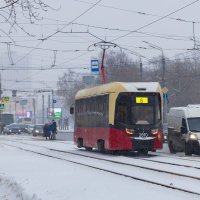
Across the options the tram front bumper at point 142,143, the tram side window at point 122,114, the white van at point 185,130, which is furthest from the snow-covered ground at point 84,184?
the white van at point 185,130

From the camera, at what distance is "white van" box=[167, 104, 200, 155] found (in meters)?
27.6

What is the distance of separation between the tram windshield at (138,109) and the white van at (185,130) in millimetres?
1713

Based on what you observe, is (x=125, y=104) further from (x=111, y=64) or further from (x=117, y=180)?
(x=111, y=64)

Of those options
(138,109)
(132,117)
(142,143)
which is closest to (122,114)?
(132,117)

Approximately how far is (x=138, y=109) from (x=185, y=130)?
2.51m

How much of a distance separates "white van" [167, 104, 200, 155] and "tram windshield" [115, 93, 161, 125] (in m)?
1.71

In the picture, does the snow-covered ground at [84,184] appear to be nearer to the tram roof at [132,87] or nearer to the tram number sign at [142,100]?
the tram number sign at [142,100]

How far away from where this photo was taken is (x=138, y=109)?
2673cm

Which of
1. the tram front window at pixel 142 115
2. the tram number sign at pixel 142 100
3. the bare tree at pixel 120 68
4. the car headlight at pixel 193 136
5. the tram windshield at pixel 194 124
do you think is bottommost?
the car headlight at pixel 193 136

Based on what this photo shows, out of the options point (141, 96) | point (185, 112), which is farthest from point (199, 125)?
point (141, 96)

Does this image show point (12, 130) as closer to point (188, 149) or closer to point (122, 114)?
point (188, 149)

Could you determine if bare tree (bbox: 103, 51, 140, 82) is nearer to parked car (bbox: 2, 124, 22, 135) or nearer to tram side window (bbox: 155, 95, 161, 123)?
parked car (bbox: 2, 124, 22, 135)

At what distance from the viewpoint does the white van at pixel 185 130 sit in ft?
90.6

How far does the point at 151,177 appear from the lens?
666 inches
